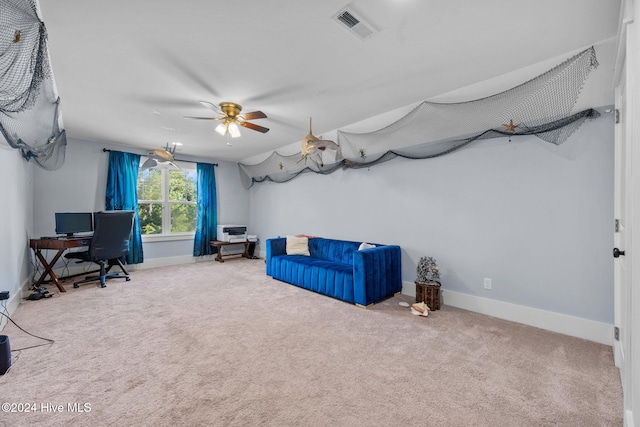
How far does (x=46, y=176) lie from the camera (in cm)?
447

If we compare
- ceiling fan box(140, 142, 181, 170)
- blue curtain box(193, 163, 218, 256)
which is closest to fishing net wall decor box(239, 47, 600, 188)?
ceiling fan box(140, 142, 181, 170)

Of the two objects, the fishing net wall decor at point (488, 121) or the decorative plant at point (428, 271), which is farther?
the decorative plant at point (428, 271)

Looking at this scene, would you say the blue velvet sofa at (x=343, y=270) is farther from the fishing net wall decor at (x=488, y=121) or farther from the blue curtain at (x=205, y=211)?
the blue curtain at (x=205, y=211)

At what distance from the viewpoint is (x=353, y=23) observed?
187 cm

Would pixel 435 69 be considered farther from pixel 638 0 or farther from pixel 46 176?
pixel 46 176

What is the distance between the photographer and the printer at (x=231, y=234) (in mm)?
6101

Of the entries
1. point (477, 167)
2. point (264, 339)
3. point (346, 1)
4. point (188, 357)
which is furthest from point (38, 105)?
point (477, 167)

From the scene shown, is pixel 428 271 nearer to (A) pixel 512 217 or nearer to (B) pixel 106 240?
(A) pixel 512 217

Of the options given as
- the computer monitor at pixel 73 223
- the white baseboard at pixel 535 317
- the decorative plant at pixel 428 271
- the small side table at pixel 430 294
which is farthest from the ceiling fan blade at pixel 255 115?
the computer monitor at pixel 73 223

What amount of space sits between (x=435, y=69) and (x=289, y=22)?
4.64 feet

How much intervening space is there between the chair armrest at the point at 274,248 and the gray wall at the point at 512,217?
1.42 m

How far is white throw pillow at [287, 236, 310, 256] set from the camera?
15.4 feet

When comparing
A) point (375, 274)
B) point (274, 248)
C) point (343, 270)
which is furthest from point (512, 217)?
point (274, 248)

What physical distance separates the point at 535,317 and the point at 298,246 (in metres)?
3.23
